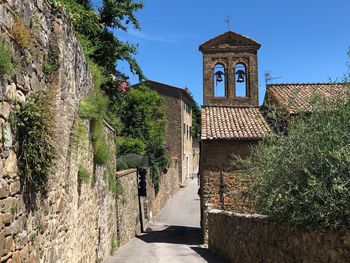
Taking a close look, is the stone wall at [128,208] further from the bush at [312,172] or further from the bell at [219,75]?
the bush at [312,172]

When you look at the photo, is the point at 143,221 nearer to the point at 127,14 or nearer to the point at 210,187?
the point at 210,187

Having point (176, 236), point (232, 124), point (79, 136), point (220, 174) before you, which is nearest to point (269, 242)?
point (79, 136)

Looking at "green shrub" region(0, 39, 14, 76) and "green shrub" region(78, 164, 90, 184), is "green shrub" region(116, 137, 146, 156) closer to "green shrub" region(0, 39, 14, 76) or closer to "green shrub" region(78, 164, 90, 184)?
"green shrub" region(78, 164, 90, 184)

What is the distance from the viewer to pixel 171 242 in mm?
17219

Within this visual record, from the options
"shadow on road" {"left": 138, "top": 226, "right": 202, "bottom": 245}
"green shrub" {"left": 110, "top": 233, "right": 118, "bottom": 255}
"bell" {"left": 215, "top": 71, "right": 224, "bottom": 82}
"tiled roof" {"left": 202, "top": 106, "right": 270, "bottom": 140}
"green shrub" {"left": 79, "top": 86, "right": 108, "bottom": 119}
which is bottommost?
"shadow on road" {"left": 138, "top": 226, "right": 202, "bottom": 245}

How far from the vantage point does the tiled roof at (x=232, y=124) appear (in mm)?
17312

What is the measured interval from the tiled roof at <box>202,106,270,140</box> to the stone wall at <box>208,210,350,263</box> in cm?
400

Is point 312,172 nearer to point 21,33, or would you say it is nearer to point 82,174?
point 82,174

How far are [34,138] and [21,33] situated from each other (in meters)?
1.01

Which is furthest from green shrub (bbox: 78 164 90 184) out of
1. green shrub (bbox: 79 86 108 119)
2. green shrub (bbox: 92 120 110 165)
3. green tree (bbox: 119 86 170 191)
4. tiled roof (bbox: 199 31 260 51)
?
green tree (bbox: 119 86 170 191)

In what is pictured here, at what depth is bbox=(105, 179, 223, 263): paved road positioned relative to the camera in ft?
40.9

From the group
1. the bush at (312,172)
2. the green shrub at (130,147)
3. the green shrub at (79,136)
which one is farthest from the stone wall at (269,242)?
the green shrub at (130,147)

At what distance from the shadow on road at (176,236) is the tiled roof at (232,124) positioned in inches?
172

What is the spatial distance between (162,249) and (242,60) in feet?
34.4
